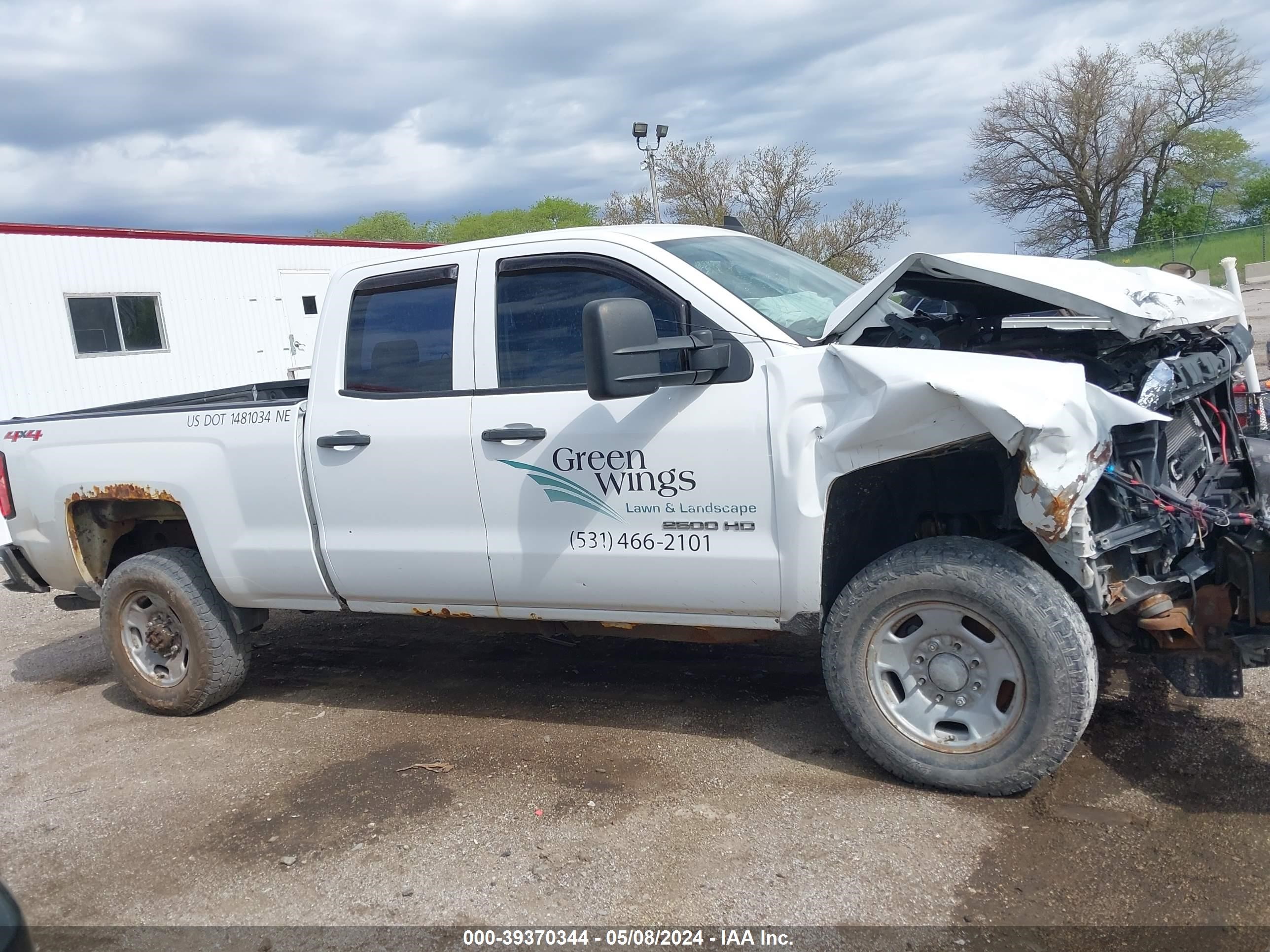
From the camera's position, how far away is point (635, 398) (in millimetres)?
3963

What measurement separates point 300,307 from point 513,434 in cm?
1896

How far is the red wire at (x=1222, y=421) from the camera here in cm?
393

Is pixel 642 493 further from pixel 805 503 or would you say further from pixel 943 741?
pixel 943 741

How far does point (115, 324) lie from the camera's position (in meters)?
18.5

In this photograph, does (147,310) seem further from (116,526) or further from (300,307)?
(116,526)

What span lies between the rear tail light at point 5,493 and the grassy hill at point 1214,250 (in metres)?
26.1

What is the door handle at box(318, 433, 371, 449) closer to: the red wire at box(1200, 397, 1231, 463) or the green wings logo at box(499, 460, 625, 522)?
the green wings logo at box(499, 460, 625, 522)

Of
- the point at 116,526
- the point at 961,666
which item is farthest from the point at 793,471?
the point at 116,526

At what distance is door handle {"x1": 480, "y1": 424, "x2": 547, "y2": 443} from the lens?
4117mm

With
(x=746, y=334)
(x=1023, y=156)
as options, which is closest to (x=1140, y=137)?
(x=1023, y=156)

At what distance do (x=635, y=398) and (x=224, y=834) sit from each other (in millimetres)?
2274

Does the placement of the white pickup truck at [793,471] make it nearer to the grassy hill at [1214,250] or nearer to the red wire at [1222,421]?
the red wire at [1222,421]

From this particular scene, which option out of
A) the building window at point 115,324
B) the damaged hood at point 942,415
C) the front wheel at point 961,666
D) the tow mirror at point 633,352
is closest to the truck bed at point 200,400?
the tow mirror at point 633,352

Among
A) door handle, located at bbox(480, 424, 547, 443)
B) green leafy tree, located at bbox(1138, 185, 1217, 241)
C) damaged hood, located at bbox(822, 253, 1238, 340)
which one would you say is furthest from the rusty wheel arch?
green leafy tree, located at bbox(1138, 185, 1217, 241)
